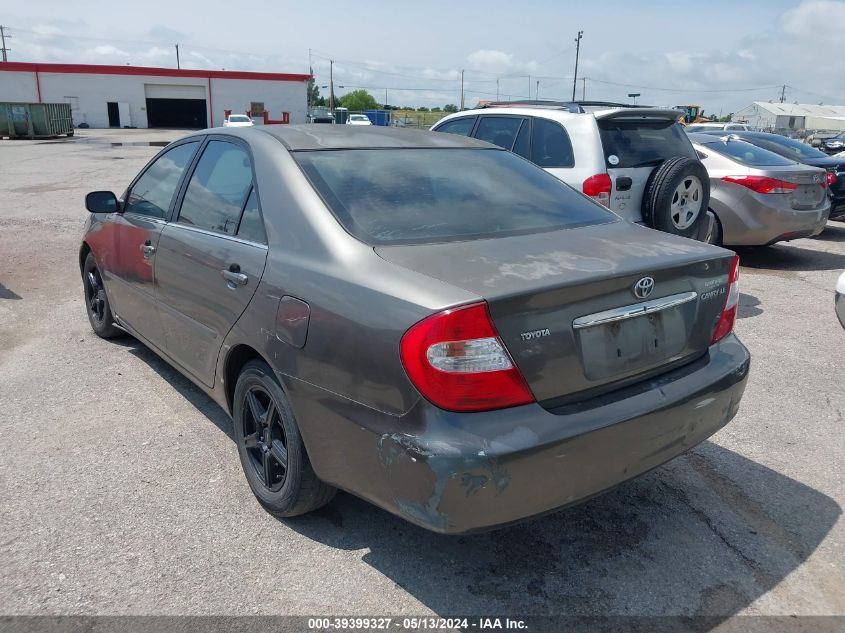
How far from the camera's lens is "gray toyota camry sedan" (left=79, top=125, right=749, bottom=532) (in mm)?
2219

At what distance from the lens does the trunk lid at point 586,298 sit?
2.30m

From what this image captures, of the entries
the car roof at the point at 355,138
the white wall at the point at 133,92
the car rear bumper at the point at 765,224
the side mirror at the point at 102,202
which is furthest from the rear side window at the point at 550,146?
the white wall at the point at 133,92

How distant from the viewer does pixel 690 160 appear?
6.04m

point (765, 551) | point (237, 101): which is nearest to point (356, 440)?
point (765, 551)

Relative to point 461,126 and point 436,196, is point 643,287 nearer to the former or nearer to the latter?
point 436,196

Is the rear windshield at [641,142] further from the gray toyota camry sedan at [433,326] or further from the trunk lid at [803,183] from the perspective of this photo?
the gray toyota camry sedan at [433,326]

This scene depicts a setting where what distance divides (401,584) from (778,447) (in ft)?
7.73

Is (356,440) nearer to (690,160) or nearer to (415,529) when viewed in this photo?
(415,529)

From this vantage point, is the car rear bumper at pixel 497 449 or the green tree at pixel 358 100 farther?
the green tree at pixel 358 100

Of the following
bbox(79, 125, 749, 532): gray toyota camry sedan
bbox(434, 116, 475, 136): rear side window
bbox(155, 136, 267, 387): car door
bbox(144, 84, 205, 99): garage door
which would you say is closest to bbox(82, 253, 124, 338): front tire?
bbox(155, 136, 267, 387): car door

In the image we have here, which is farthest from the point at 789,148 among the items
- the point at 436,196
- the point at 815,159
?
the point at 436,196

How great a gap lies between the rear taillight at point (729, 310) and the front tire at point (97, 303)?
4040 millimetres

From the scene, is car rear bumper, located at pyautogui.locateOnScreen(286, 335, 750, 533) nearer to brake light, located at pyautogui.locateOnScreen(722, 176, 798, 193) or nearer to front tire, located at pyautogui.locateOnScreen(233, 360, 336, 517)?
front tire, located at pyautogui.locateOnScreen(233, 360, 336, 517)

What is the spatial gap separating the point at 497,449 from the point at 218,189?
213 cm
